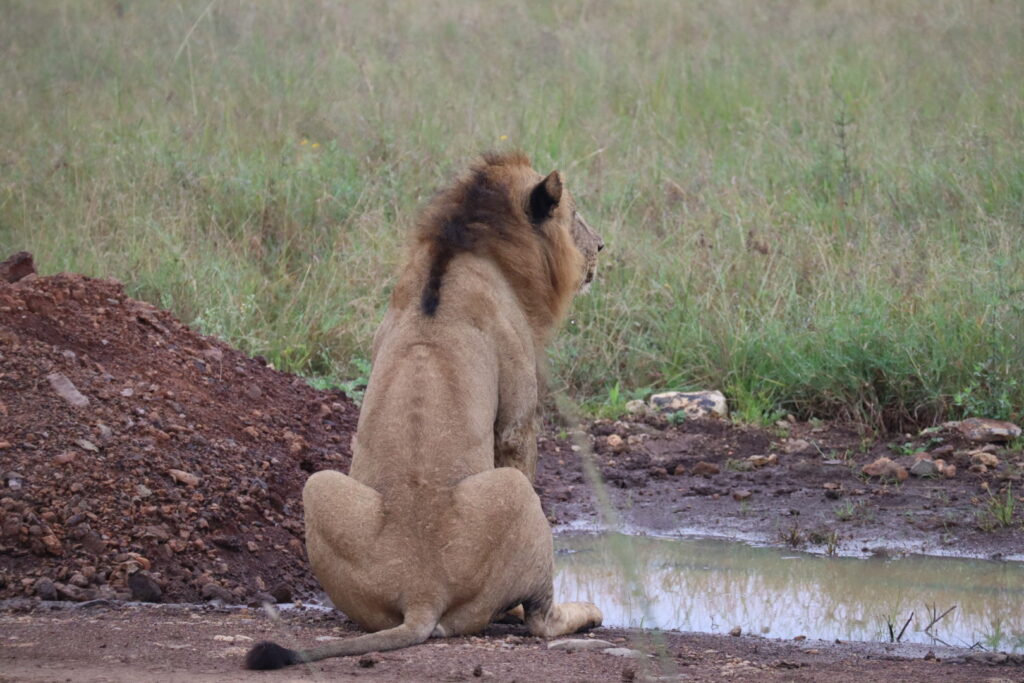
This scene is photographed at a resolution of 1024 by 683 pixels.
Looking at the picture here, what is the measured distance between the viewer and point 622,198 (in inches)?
388

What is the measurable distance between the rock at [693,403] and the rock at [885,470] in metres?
1.14

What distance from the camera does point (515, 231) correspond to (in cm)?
521

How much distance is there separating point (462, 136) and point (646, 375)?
3.57 meters

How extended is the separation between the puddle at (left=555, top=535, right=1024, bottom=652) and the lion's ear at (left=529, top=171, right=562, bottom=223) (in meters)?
1.36

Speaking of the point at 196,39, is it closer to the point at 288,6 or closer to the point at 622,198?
the point at 288,6

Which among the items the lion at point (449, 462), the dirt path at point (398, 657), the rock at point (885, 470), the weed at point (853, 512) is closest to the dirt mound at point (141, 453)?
the dirt path at point (398, 657)

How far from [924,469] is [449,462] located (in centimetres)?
350

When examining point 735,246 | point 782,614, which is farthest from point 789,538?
point 735,246

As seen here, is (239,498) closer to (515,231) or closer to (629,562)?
(515,231)

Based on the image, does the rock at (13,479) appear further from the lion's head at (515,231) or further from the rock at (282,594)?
the lion's head at (515,231)

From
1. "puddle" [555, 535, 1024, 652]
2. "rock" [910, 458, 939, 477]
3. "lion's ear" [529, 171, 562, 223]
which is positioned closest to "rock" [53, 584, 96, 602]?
"puddle" [555, 535, 1024, 652]

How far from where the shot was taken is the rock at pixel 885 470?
702 centimetres

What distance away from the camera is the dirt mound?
5.34 meters

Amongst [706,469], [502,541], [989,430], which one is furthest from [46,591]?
[989,430]
